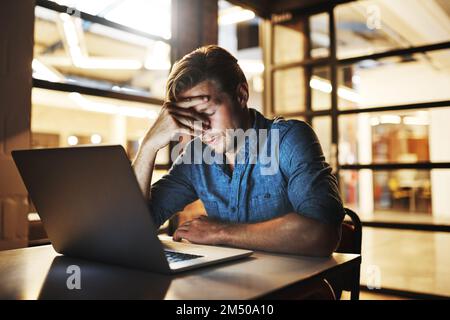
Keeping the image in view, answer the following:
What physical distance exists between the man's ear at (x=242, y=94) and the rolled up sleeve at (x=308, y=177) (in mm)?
228

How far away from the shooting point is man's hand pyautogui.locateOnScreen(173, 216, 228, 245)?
1104 mm

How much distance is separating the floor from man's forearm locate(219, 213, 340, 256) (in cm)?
276

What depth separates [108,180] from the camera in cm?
79

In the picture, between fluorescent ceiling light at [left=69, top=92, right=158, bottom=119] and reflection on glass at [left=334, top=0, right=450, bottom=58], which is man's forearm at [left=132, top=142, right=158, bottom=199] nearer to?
fluorescent ceiling light at [left=69, top=92, right=158, bottom=119]

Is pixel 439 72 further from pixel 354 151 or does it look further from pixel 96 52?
pixel 96 52

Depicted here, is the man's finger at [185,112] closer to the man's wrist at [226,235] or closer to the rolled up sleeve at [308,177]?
the rolled up sleeve at [308,177]

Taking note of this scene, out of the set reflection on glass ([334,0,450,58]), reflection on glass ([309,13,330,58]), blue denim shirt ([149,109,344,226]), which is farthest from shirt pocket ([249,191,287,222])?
reflection on glass ([309,13,330,58])

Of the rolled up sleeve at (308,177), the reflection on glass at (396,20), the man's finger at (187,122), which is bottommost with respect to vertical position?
the rolled up sleeve at (308,177)

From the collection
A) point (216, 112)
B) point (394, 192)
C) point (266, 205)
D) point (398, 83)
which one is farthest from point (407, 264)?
point (394, 192)

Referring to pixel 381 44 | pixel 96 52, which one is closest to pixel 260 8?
pixel 381 44

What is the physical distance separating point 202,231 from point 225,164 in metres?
0.41

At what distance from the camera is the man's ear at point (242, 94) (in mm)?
1488

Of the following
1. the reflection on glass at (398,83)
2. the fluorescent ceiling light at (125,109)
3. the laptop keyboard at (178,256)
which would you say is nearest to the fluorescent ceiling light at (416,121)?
the reflection on glass at (398,83)

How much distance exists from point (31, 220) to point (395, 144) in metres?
9.44
